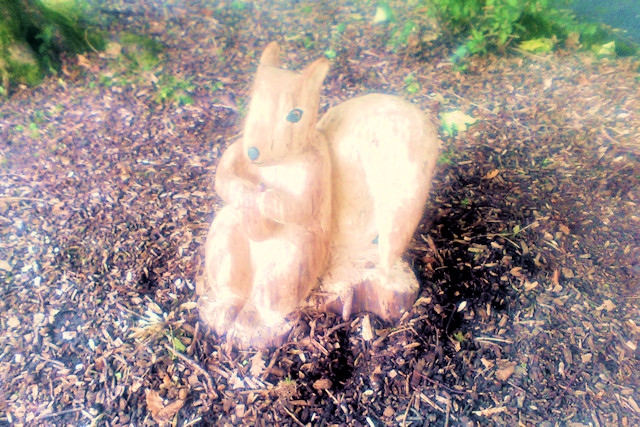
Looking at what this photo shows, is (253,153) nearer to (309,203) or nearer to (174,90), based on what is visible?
(309,203)

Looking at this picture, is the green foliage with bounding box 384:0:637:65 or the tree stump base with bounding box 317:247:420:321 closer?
the tree stump base with bounding box 317:247:420:321

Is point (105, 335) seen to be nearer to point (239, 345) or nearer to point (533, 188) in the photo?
point (239, 345)

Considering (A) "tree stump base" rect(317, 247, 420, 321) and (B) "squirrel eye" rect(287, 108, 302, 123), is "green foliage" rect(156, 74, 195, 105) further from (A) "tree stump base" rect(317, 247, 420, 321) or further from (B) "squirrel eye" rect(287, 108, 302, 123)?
(B) "squirrel eye" rect(287, 108, 302, 123)

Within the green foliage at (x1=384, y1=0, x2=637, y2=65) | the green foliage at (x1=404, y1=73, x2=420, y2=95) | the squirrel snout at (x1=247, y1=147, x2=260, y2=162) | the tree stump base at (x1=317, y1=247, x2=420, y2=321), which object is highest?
the squirrel snout at (x1=247, y1=147, x2=260, y2=162)

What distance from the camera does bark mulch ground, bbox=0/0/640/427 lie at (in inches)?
96.3

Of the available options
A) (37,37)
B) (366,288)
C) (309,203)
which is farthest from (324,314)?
(37,37)

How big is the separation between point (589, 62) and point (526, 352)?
3328 mm

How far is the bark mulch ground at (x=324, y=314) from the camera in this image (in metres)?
2.45

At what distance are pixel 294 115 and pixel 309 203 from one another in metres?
0.41

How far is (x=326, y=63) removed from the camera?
6.33 feet

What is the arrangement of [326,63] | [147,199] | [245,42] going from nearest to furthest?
[326,63]
[147,199]
[245,42]

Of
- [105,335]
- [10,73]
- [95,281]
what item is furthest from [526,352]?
[10,73]

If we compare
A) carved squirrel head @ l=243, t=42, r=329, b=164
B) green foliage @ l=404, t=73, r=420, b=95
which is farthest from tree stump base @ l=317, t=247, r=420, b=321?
green foliage @ l=404, t=73, r=420, b=95

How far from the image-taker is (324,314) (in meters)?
2.67
